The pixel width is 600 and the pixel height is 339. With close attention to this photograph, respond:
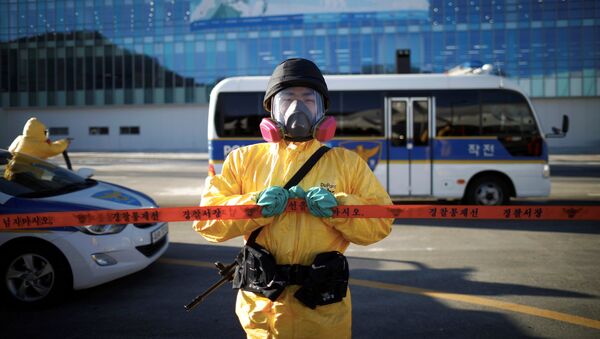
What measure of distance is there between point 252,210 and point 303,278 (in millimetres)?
399

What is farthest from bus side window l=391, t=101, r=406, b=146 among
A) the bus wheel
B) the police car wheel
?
the police car wheel

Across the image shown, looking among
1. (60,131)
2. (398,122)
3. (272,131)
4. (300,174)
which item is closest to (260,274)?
(300,174)

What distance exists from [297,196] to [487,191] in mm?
9081

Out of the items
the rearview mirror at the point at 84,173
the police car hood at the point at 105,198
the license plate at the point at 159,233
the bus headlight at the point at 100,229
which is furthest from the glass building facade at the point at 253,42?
the bus headlight at the point at 100,229

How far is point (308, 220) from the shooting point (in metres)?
2.37

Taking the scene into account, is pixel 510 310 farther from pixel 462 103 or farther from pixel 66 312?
pixel 462 103

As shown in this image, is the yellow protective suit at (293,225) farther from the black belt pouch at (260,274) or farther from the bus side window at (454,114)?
the bus side window at (454,114)

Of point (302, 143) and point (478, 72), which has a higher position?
point (478, 72)

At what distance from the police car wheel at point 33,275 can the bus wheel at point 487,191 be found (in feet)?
26.6

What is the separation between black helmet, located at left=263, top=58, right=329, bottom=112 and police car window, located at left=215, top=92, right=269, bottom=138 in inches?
335

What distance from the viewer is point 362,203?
2.41 m

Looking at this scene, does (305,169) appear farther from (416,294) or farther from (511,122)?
(511,122)

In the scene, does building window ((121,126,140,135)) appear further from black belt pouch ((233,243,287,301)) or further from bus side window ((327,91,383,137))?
black belt pouch ((233,243,287,301))

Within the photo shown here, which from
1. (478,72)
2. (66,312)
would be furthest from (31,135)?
(478,72)
